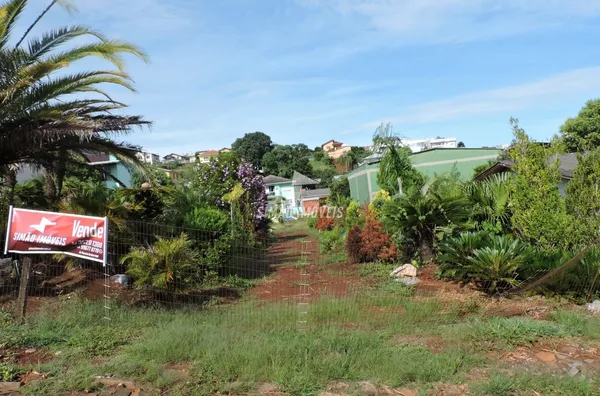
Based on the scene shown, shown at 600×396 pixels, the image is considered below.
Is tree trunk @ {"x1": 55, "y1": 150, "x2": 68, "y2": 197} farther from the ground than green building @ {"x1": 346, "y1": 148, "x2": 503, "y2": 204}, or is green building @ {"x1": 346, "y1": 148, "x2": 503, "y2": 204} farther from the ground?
green building @ {"x1": 346, "y1": 148, "x2": 503, "y2": 204}

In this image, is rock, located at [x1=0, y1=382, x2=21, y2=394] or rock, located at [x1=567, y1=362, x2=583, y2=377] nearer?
rock, located at [x1=0, y1=382, x2=21, y2=394]

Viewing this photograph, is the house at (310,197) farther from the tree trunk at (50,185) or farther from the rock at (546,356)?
the rock at (546,356)

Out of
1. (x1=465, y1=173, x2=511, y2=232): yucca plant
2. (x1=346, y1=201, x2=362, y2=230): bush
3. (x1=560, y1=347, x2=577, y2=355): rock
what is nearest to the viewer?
(x1=560, y1=347, x2=577, y2=355): rock

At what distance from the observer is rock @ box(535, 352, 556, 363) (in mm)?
5284

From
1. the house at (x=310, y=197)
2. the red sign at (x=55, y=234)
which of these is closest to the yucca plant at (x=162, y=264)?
the red sign at (x=55, y=234)

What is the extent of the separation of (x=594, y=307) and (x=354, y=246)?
6170 mm

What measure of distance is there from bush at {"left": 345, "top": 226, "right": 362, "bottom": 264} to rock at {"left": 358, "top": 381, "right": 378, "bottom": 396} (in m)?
7.99

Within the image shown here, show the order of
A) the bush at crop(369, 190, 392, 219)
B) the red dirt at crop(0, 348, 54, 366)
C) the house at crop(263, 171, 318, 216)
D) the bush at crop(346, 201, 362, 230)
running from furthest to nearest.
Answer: the house at crop(263, 171, 318, 216), the bush at crop(346, 201, 362, 230), the bush at crop(369, 190, 392, 219), the red dirt at crop(0, 348, 54, 366)

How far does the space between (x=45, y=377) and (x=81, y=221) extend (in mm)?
2303

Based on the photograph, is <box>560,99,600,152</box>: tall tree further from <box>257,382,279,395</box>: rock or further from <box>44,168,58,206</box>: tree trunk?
<box>257,382,279,395</box>: rock

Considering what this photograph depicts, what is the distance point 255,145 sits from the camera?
8456 cm

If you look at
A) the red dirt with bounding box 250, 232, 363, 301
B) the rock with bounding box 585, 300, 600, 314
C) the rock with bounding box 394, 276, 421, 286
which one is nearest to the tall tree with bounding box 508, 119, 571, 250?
the rock with bounding box 585, 300, 600, 314

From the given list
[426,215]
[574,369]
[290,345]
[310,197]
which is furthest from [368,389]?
[310,197]

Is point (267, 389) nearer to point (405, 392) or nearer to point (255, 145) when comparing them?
point (405, 392)
